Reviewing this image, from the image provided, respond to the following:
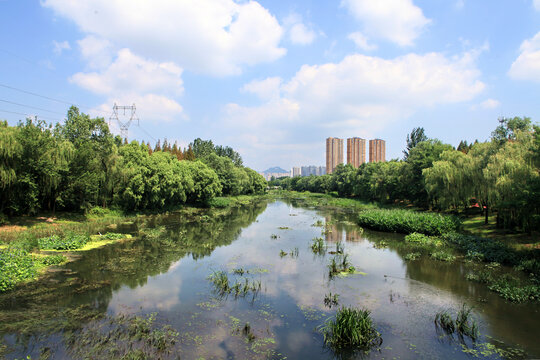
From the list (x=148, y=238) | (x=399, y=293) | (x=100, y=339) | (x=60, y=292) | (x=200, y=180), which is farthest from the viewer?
(x=200, y=180)

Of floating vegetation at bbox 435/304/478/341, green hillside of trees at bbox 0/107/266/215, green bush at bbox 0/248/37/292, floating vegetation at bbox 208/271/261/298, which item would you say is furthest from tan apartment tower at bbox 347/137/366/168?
green bush at bbox 0/248/37/292

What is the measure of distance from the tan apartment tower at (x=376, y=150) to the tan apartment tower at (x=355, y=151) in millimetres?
16032

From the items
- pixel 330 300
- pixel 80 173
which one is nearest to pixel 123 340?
pixel 330 300

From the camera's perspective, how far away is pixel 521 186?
19453 mm

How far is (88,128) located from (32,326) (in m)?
29.3

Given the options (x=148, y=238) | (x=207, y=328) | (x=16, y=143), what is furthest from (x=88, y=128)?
(x=207, y=328)

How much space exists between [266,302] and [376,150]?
143m

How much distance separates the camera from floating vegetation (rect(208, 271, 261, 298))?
1416 cm

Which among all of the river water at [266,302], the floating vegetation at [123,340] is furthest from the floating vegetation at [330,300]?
the floating vegetation at [123,340]

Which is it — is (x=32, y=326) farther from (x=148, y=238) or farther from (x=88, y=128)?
(x=88, y=128)

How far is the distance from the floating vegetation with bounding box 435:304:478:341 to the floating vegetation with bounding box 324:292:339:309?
3902 mm

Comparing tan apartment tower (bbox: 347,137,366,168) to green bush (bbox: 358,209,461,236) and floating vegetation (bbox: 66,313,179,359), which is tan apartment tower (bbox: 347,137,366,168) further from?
floating vegetation (bbox: 66,313,179,359)

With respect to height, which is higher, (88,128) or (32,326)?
(88,128)

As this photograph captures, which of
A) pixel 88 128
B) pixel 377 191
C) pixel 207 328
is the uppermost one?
pixel 88 128
